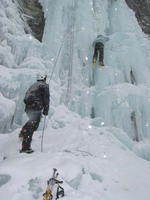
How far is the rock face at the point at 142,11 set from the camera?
61.3ft

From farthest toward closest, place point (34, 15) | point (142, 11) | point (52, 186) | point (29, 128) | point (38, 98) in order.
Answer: point (142, 11)
point (34, 15)
point (38, 98)
point (29, 128)
point (52, 186)

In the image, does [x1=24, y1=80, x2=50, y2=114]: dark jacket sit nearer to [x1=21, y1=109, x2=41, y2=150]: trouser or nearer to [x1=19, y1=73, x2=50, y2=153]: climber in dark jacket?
[x1=19, y1=73, x2=50, y2=153]: climber in dark jacket

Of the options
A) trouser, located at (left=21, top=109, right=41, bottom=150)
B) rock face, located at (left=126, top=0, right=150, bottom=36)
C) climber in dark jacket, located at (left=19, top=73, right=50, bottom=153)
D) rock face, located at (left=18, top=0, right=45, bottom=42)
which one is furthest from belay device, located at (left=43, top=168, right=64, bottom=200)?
rock face, located at (left=126, top=0, right=150, bottom=36)

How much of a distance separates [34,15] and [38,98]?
9565mm

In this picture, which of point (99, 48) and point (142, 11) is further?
point (142, 11)

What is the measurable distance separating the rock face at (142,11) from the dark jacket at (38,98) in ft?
45.1

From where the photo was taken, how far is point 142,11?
64.8 ft

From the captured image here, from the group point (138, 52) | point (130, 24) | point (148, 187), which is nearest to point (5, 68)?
point (148, 187)

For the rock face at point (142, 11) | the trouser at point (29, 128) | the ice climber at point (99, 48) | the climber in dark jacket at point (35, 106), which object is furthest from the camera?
the rock face at point (142, 11)

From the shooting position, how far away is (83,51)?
13383mm

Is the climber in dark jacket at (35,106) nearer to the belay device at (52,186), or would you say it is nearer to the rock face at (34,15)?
the belay device at (52,186)

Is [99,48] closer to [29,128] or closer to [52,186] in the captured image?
[29,128]

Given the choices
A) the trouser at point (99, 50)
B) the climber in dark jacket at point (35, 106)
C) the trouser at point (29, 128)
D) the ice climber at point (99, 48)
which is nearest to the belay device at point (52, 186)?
the trouser at point (29, 128)

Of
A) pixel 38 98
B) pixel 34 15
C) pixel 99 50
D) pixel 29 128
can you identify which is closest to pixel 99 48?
pixel 99 50
